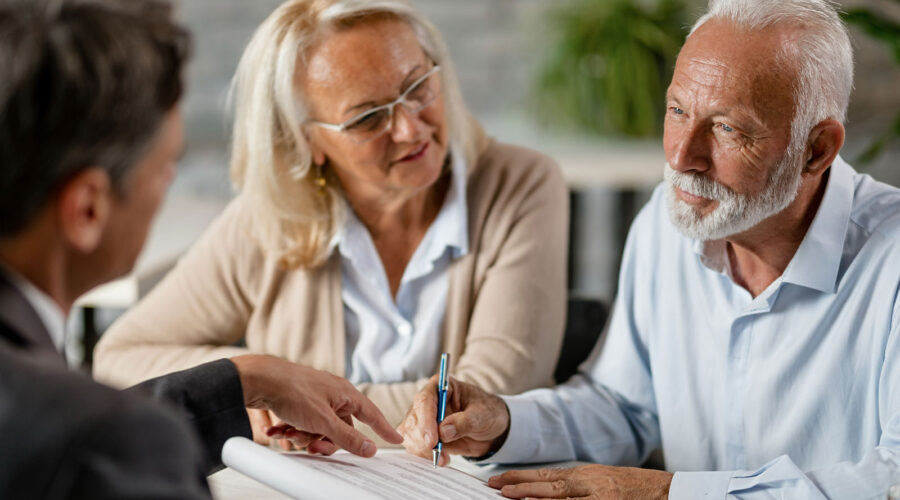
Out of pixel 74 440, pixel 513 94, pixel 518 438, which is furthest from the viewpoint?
pixel 513 94

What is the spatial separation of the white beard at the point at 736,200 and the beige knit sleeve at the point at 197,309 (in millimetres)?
918

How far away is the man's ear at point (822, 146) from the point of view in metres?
1.30

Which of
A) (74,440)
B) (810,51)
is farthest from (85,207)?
(810,51)

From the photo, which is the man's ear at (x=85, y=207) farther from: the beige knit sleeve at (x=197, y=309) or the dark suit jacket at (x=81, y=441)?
the beige knit sleeve at (x=197, y=309)

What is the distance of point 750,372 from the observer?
1412 mm

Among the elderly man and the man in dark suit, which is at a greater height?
the man in dark suit

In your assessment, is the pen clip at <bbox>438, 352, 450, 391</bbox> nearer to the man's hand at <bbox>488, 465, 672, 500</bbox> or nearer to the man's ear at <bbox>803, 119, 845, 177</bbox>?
the man's hand at <bbox>488, 465, 672, 500</bbox>

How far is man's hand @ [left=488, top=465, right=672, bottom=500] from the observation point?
1.20 meters

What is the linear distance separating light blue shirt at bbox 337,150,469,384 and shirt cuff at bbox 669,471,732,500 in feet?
2.37

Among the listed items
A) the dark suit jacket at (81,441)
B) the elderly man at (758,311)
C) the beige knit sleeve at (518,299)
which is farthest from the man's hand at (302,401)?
the dark suit jacket at (81,441)

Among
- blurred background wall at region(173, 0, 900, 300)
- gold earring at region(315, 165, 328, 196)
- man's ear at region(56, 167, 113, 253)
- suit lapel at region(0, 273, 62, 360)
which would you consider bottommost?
blurred background wall at region(173, 0, 900, 300)

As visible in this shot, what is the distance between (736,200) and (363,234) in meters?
0.82

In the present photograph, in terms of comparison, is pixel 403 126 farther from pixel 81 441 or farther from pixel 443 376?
pixel 81 441

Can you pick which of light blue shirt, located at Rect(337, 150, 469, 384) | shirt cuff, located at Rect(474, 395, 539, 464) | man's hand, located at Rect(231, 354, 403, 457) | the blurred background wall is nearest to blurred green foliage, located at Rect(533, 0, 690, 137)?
the blurred background wall
